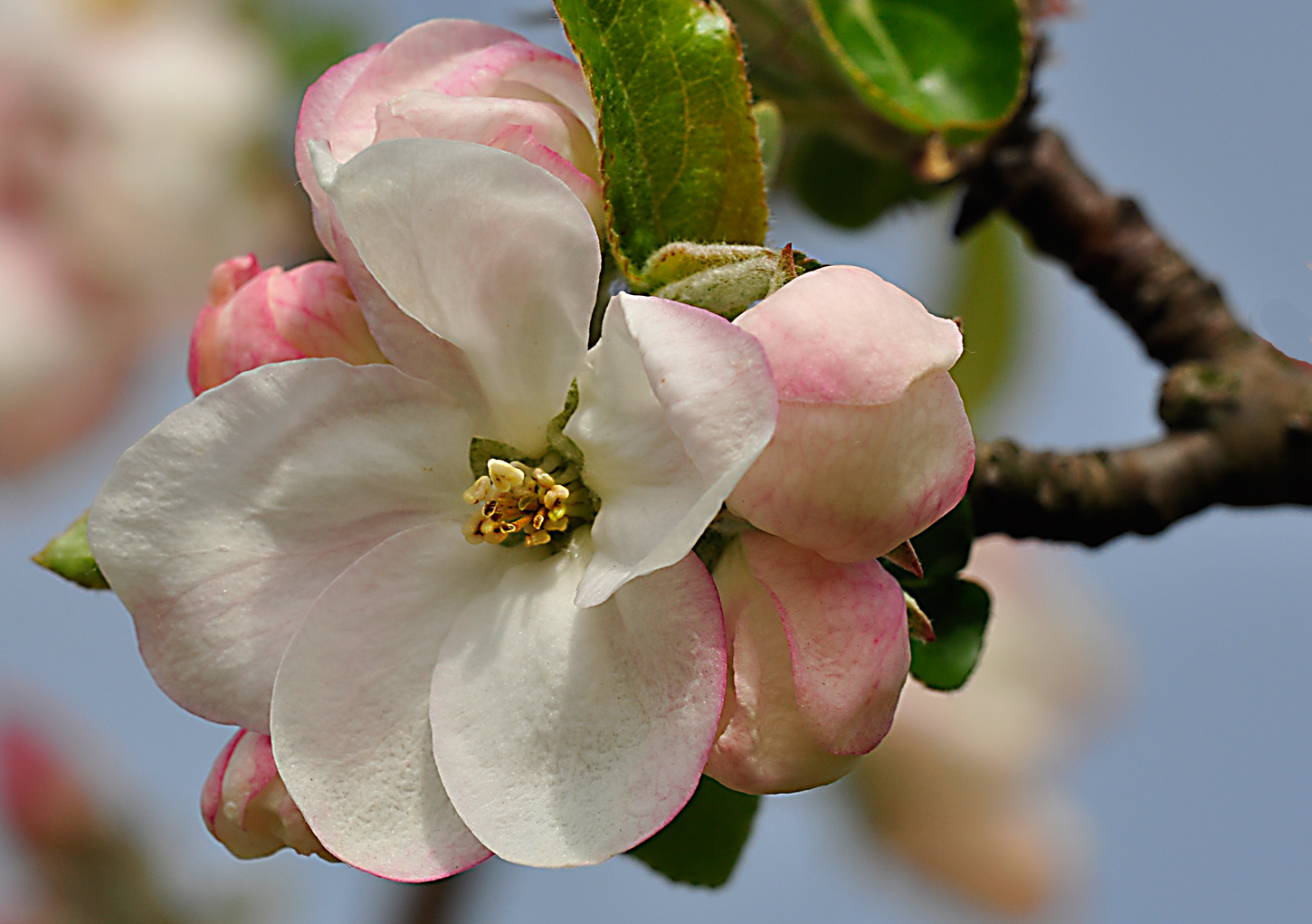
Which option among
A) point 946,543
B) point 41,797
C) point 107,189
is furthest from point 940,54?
point 41,797

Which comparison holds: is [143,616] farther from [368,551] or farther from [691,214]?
[691,214]

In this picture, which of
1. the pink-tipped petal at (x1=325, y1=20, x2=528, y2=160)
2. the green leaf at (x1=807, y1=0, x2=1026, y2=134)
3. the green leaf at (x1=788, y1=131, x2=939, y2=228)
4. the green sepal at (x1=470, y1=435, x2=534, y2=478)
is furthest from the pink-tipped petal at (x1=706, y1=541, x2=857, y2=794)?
the green leaf at (x1=788, y1=131, x2=939, y2=228)

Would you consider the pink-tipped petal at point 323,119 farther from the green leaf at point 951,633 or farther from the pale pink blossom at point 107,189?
the pale pink blossom at point 107,189

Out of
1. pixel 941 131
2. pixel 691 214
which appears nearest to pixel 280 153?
pixel 941 131

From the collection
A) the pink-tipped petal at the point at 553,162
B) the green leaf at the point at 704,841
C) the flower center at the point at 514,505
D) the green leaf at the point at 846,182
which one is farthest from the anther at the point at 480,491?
the green leaf at the point at 846,182

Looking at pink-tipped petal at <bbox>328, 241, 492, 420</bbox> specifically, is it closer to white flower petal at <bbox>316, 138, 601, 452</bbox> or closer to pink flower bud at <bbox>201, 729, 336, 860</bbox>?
white flower petal at <bbox>316, 138, 601, 452</bbox>

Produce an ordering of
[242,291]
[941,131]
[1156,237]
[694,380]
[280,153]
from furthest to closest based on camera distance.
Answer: [280,153]
[1156,237]
[941,131]
[242,291]
[694,380]

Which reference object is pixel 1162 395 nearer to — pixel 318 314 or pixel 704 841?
pixel 704 841

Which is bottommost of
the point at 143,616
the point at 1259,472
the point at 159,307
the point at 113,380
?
the point at 113,380
